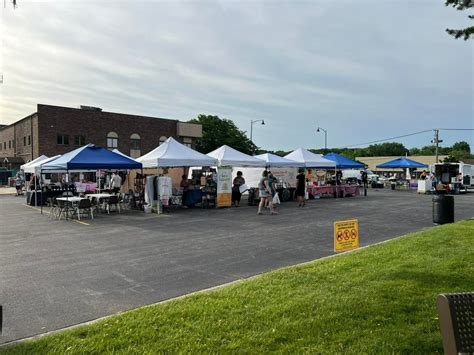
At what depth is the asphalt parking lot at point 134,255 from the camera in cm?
568

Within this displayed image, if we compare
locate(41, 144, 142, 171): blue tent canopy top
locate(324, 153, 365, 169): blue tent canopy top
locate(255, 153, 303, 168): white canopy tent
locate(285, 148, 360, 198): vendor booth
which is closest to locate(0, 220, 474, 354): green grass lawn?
locate(41, 144, 142, 171): blue tent canopy top

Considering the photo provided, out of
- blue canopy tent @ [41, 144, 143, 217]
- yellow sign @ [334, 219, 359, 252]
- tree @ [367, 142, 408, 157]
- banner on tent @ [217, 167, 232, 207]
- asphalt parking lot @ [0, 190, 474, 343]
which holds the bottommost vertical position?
asphalt parking lot @ [0, 190, 474, 343]

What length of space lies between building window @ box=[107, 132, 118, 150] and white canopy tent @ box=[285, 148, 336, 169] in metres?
29.3

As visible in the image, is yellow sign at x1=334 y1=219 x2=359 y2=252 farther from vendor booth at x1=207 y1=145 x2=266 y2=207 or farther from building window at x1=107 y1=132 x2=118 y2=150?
building window at x1=107 y1=132 x2=118 y2=150

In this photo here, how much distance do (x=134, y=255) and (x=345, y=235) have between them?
14.7 ft

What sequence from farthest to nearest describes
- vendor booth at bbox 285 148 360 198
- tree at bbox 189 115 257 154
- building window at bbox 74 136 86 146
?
tree at bbox 189 115 257 154 → building window at bbox 74 136 86 146 → vendor booth at bbox 285 148 360 198

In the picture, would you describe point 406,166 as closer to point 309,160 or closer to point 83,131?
point 309,160

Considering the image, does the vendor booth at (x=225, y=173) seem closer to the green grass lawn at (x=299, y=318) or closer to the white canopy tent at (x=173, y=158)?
the white canopy tent at (x=173, y=158)

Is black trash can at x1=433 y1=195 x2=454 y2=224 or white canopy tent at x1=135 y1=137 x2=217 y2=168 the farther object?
white canopy tent at x1=135 y1=137 x2=217 y2=168

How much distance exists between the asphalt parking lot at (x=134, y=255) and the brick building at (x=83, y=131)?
31.2 m

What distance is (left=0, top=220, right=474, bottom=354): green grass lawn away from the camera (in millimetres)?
3885

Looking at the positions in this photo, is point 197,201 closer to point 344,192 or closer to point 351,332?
point 344,192

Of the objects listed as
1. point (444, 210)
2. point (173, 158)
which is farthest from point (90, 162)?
point (444, 210)

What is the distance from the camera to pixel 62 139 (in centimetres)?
4578
